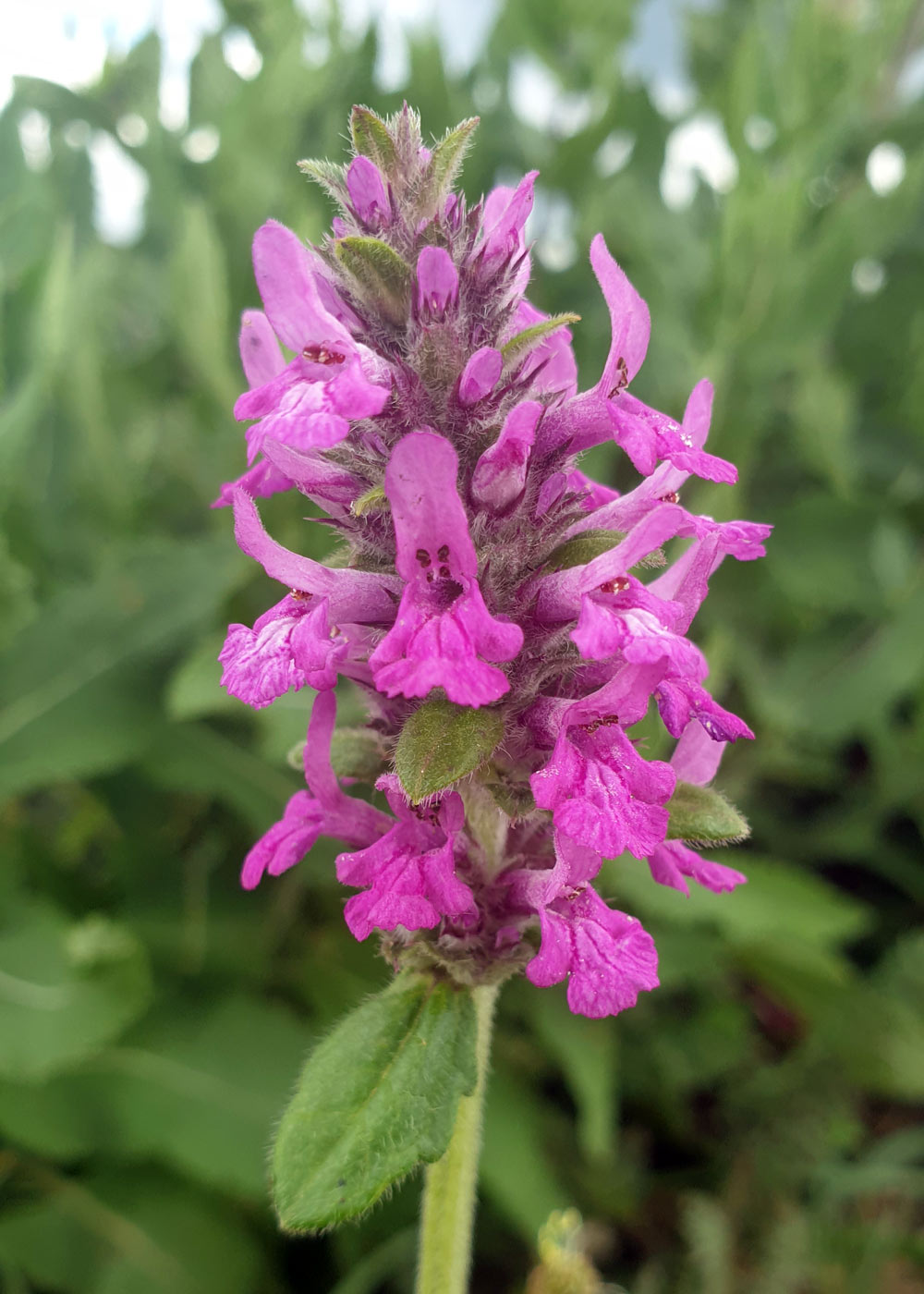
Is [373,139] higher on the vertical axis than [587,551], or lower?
higher

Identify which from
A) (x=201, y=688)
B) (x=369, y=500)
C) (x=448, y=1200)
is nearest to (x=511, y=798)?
(x=369, y=500)

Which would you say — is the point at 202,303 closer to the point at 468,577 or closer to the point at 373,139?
the point at 373,139

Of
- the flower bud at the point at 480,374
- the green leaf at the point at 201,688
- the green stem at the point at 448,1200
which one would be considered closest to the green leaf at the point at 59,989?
the green leaf at the point at 201,688

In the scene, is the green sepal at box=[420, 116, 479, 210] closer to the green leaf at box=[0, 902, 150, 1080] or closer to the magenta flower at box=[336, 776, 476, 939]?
the magenta flower at box=[336, 776, 476, 939]

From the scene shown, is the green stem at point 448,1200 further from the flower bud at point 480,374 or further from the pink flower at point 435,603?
the flower bud at point 480,374

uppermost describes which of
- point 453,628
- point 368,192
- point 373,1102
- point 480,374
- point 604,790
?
point 368,192

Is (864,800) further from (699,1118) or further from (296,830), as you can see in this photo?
(296,830)
